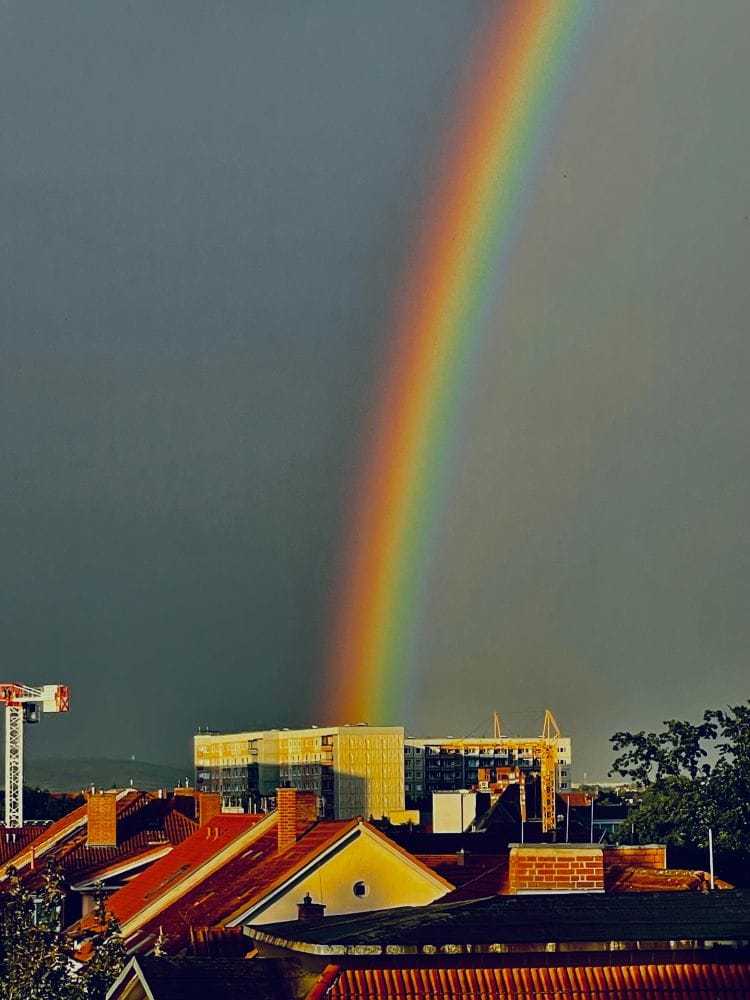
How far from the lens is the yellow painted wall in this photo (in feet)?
130

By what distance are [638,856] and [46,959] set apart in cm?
1377

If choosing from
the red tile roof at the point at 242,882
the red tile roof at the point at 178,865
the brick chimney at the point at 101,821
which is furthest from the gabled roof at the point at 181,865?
the brick chimney at the point at 101,821

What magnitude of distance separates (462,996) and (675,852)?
53.8m

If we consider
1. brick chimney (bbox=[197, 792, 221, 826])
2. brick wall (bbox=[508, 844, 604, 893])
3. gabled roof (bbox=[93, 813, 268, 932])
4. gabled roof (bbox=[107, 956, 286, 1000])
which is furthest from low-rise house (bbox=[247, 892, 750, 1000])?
brick chimney (bbox=[197, 792, 221, 826])

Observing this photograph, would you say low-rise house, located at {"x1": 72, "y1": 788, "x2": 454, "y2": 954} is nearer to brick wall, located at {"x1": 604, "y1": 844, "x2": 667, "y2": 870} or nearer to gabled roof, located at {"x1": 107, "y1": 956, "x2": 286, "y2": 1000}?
brick wall, located at {"x1": 604, "y1": 844, "x2": 667, "y2": 870}

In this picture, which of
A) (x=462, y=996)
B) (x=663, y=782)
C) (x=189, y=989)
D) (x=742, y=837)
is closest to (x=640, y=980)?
(x=462, y=996)

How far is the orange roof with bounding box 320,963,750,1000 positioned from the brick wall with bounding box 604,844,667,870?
847 inches

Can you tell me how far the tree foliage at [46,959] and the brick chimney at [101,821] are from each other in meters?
31.5

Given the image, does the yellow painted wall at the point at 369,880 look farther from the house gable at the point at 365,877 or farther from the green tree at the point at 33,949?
the green tree at the point at 33,949

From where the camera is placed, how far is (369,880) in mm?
40062

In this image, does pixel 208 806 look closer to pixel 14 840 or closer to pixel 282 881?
pixel 14 840

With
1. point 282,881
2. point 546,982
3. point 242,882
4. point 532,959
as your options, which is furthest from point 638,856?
point 546,982

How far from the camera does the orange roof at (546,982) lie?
1370 centimetres

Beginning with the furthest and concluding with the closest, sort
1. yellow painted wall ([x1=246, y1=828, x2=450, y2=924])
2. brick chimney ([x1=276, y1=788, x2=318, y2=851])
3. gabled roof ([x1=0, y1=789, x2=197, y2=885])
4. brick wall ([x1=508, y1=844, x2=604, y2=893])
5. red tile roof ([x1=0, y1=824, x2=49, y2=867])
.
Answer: red tile roof ([x1=0, y1=824, x2=49, y2=867])
gabled roof ([x1=0, y1=789, x2=197, y2=885])
brick chimney ([x1=276, y1=788, x2=318, y2=851])
yellow painted wall ([x1=246, y1=828, x2=450, y2=924])
brick wall ([x1=508, y1=844, x2=604, y2=893])
